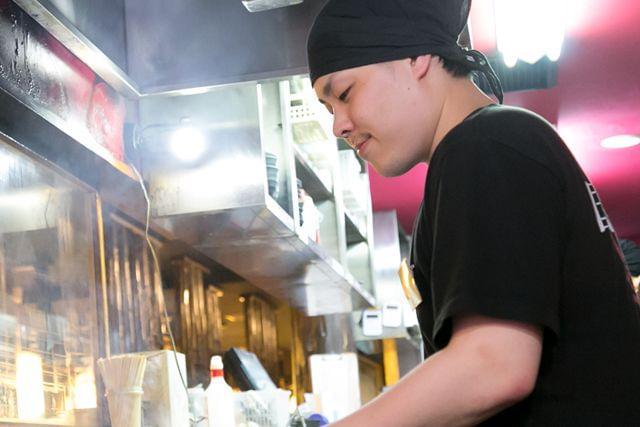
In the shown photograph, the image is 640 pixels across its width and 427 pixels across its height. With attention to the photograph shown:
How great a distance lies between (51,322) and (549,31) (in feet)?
6.53

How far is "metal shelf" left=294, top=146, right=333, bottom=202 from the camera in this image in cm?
375

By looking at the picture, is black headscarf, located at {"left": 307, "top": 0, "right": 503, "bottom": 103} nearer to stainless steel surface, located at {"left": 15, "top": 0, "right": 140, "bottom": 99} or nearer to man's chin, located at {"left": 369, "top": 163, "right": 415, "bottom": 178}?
man's chin, located at {"left": 369, "top": 163, "right": 415, "bottom": 178}

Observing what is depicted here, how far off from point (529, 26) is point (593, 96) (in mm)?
1782

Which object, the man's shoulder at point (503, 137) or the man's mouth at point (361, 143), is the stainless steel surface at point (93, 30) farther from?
the man's shoulder at point (503, 137)

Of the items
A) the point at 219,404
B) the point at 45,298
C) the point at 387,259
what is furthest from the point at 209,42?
the point at 387,259

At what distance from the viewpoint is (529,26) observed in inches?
134

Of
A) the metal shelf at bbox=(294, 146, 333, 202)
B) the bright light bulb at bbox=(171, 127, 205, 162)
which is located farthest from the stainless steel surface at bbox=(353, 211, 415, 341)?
the bright light bulb at bbox=(171, 127, 205, 162)

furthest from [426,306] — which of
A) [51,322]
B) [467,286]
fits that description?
[51,322]

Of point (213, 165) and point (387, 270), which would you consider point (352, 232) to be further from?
point (213, 165)

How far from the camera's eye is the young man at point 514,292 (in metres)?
1.01

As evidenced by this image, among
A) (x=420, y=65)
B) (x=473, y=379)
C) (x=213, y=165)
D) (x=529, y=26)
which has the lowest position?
(x=473, y=379)

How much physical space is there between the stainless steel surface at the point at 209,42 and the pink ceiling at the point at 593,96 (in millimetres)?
1510

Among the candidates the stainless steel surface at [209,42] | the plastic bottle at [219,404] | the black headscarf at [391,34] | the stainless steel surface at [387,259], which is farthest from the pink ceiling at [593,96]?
the black headscarf at [391,34]

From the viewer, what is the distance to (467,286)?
3.33 ft
